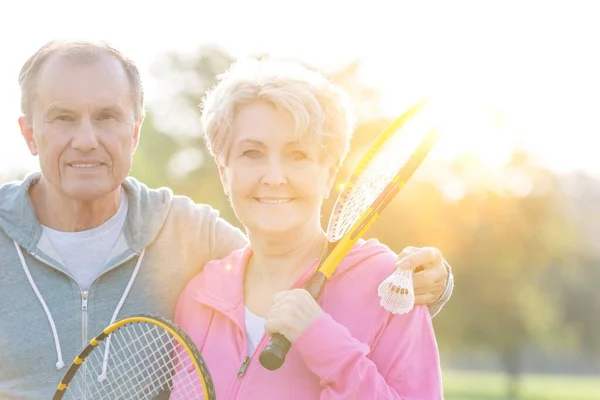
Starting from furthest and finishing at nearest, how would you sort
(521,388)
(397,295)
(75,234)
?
(521,388)
(75,234)
(397,295)

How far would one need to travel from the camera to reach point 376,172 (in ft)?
14.4

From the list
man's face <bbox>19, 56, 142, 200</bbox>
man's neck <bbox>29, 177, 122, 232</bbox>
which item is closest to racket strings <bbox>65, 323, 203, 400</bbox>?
man's neck <bbox>29, 177, 122, 232</bbox>

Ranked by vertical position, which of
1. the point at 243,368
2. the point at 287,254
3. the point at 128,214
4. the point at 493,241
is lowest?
the point at 493,241

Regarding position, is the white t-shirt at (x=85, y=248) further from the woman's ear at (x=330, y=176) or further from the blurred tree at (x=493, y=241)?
the blurred tree at (x=493, y=241)

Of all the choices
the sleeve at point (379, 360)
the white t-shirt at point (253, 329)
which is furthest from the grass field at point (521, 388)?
the sleeve at point (379, 360)

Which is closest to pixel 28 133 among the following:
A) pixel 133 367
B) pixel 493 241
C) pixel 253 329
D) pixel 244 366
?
pixel 133 367

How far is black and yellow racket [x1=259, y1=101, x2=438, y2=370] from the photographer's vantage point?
3881mm

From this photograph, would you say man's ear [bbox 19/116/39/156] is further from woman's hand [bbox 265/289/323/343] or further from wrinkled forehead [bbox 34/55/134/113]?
woman's hand [bbox 265/289/323/343]

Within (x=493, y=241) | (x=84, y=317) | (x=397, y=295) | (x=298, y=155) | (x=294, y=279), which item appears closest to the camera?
(x=397, y=295)

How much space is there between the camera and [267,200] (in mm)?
3826

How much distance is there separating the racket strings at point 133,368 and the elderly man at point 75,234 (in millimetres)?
99

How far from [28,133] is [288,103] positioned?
1283 mm

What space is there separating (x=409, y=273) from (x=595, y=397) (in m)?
38.5

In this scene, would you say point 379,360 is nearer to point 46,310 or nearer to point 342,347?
point 342,347
